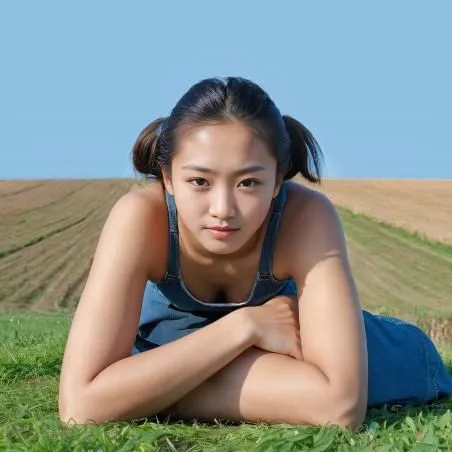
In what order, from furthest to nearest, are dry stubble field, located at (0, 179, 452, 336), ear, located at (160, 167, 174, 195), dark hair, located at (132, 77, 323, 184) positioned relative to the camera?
dry stubble field, located at (0, 179, 452, 336), ear, located at (160, 167, 174, 195), dark hair, located at (132, 77, 323, 184)

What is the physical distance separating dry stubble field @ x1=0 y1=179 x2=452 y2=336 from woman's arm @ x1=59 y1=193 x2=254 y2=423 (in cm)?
888

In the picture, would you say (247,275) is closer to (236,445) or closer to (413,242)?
(236,445)

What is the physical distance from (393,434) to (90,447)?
1.03 meters

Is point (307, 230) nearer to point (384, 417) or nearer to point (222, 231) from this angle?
point (222, 231)

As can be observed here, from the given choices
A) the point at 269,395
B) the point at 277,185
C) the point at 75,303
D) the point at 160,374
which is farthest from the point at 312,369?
the point at 75,303

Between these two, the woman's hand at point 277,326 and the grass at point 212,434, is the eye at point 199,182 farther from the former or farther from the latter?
the grass at point 212,434

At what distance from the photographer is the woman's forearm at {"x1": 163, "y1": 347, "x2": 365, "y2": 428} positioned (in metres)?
3.42

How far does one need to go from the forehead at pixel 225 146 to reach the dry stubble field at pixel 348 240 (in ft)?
29.9

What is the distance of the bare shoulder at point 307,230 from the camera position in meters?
3.68

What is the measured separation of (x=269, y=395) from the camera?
3.43 m

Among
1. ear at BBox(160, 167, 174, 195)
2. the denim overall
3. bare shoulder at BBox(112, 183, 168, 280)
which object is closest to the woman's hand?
the denim overall

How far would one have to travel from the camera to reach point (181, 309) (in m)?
4.12

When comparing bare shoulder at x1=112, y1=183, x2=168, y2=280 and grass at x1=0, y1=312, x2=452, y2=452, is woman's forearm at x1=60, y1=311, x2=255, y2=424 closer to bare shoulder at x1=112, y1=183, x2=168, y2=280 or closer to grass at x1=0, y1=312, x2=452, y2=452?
grass at x1=0, y1=312, x2=452, y2=452

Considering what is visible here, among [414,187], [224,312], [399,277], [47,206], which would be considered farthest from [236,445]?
[414,187]
